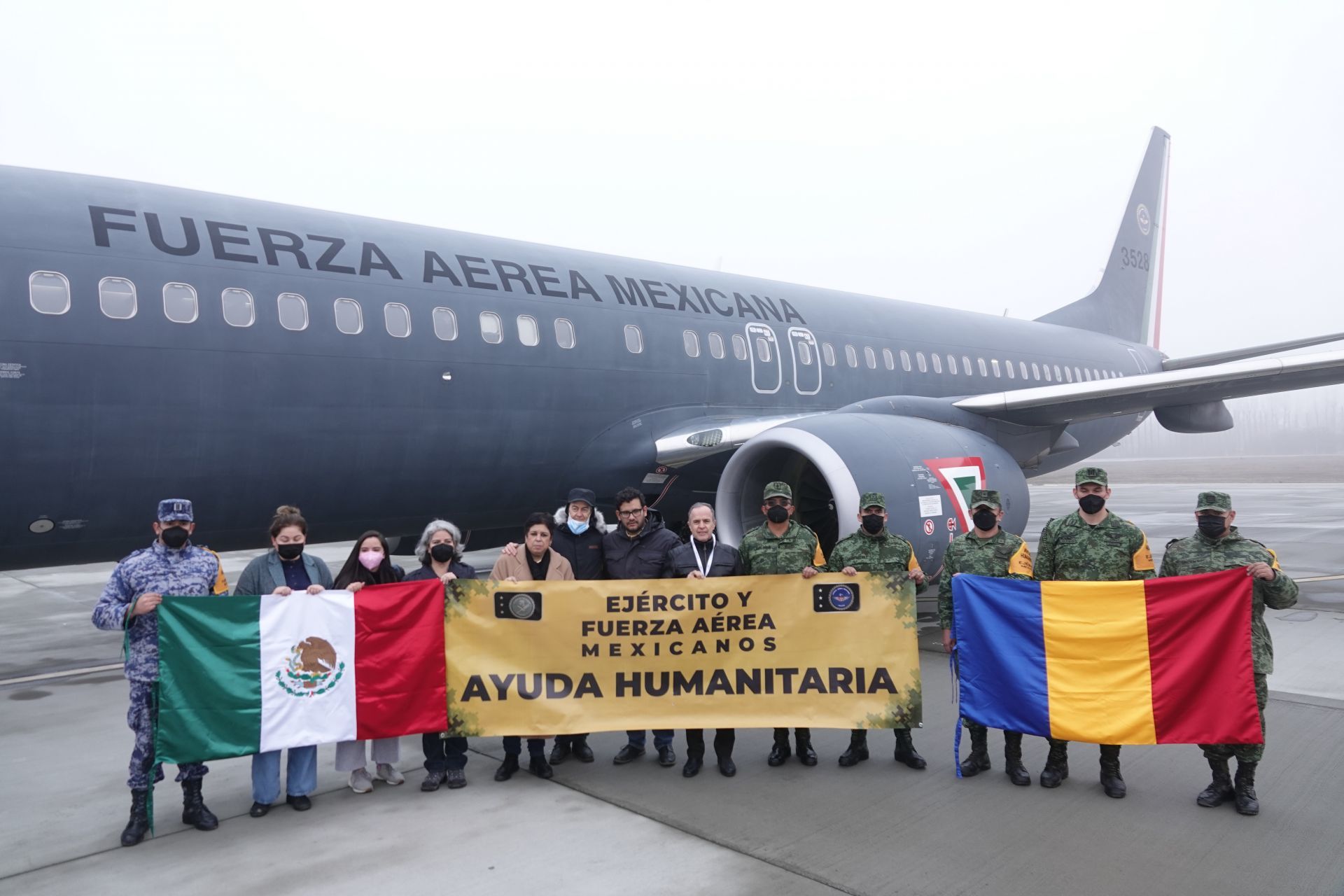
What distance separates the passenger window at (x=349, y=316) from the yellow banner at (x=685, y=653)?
3.42 metres

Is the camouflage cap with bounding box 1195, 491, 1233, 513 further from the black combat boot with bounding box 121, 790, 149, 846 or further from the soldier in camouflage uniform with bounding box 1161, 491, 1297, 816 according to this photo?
the black combat boot with bounding box 121, 790, 149, 846

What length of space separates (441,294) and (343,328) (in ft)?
3.45

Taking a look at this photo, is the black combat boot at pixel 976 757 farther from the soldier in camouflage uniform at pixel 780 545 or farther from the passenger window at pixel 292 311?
the passenger window at pixel 292 311

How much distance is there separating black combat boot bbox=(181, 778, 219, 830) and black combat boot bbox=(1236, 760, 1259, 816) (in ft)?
15.0

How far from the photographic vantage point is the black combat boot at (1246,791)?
4047mm

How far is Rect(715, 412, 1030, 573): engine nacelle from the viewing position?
24.5 ft

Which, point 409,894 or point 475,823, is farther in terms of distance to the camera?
point 475,823

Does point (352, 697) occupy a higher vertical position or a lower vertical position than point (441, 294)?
lower

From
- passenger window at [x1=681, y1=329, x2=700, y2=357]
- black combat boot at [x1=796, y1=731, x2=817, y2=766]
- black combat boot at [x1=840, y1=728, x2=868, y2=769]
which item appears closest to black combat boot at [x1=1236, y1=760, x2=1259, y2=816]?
black combat boot at [x1=840, y1=728, x2=868, y2=769]

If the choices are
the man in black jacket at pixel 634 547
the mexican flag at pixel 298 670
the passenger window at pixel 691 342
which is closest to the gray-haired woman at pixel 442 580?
the mexican flag at pixel 298 670

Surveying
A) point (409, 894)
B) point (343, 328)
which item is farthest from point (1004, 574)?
point (343, 328)

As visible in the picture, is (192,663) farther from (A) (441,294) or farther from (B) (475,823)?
(A) (441,294)

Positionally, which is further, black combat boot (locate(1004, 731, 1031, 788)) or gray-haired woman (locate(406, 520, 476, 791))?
gray-haired woman (locate(406, 520, 476, 791))

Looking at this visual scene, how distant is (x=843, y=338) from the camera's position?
12.0 m
